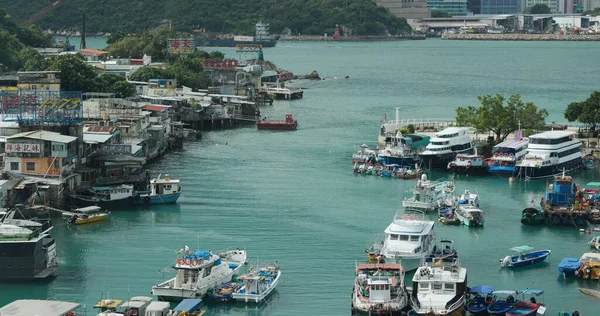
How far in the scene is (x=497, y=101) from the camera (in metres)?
48.8

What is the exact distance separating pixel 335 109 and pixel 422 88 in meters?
18.3

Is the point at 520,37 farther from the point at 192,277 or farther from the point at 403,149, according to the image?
the point at 192,277

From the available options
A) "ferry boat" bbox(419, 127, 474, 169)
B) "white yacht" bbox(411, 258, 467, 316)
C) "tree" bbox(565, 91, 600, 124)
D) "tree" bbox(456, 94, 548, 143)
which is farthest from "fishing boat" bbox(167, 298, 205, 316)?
"tree" bbox(565, 91, 600, 124)

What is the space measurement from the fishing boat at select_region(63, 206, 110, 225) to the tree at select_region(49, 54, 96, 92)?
23.5 m

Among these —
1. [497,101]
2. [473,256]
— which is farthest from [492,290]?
[497,101]

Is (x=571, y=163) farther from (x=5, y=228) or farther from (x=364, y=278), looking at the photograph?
(x=5, y=228)

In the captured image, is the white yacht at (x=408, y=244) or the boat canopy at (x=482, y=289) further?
the white yacht at (x=408, y=244)

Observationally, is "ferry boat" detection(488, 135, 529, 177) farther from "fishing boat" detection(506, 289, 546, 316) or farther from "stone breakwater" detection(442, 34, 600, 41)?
"stone breakwater" detection(442, 34, 600, 41)

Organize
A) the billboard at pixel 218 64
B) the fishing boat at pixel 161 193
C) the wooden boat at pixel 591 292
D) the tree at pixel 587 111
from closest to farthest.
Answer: the wooden boat at pixel 591 292 < the fishing boat at pixel 161 193 < the tree at pixel 587 111 < the billboard at pixel 218 64

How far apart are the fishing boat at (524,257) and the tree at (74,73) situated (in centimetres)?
3293

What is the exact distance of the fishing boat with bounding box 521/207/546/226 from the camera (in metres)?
34.9

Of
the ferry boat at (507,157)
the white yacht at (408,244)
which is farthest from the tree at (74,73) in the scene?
the white yacht at (408,244)

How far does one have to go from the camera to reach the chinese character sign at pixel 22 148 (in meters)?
36.7

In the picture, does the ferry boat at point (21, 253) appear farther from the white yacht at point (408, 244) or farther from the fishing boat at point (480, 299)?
the fishing boat at point (480, 299)
